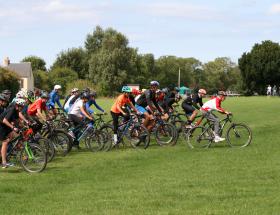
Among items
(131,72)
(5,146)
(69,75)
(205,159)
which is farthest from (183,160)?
(69,75)

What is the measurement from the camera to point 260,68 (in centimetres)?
8694

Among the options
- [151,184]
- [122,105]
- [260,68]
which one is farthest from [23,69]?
[151,184]

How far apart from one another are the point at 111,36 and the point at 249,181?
7933 cm

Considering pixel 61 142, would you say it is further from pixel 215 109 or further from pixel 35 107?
pixel 215 109

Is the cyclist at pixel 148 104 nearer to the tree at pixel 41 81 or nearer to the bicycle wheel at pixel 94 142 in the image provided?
the bicycle wheel at pixel 94 142

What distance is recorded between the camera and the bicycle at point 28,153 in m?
12.0

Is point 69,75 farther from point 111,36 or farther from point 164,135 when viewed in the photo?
point 164,135

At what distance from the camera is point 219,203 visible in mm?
8469

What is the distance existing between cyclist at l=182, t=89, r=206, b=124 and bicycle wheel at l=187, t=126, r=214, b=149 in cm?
179

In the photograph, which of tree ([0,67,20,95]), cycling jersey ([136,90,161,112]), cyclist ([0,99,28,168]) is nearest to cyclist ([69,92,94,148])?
cycling jersey ([136,90,161,112])

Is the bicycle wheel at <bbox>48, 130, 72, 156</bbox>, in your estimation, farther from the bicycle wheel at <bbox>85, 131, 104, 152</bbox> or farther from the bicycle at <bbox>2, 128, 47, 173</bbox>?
the bicycle at <bbox>2, 128, 47, 173</bbox>

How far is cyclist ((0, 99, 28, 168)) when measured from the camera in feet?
40.3

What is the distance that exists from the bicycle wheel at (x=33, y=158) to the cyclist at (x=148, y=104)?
213 inches

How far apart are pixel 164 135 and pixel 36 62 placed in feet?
367
